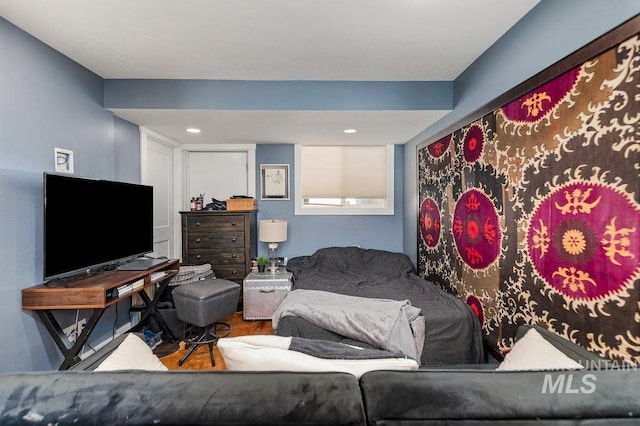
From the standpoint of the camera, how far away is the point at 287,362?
98cm

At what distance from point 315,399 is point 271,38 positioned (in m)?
2.15

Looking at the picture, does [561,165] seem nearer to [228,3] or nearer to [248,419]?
[248,419]

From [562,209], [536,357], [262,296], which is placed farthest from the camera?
[262,296]

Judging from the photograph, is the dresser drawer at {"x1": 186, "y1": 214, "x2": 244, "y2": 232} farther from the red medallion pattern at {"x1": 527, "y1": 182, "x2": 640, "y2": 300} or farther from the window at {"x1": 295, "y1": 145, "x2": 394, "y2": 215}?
the red medallion pattern at {"x1": 527, "y1": 182, "x2": 640, "y2": 300}

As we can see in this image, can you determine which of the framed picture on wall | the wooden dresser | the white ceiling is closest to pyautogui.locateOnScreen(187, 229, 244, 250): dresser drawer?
the wooden dresser

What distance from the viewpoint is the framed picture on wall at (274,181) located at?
4.03 meters

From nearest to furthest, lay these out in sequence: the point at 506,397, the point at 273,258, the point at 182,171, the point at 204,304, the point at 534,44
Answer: the point at 506,397, the point at 534,44, the point at 204,304, the point at 273,258, the point at 182,171

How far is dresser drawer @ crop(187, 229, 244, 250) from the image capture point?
3582mm

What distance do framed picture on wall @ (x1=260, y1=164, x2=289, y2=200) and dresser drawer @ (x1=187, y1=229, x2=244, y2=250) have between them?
724 mm

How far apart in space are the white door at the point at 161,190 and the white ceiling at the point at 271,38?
2.14 feet

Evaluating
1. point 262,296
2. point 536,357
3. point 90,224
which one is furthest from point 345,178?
point 536,357

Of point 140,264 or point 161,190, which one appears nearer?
point 140,264

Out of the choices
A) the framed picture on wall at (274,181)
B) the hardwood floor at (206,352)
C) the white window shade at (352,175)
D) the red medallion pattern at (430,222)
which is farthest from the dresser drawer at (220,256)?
the red medallion pattern at (430,222)

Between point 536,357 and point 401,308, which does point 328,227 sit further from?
point 536,357
